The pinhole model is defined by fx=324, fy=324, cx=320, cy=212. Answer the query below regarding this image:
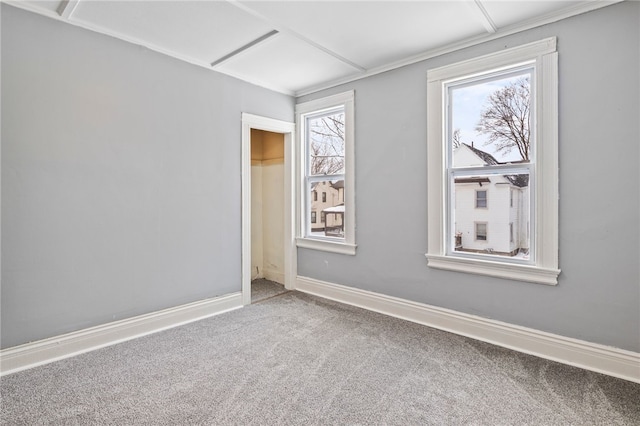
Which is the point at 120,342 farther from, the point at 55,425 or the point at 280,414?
the point at 280,414

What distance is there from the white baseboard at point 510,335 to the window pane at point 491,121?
52.9 inches

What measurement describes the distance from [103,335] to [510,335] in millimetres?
3261

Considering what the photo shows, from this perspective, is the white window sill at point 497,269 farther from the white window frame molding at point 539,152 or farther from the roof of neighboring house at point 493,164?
the roof of neighboring house at point 493,164

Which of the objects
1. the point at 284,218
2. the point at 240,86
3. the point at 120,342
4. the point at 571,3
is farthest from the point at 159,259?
the point at 571,3

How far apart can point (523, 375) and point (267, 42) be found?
3.16 metres

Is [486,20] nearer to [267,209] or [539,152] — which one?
[539,152]

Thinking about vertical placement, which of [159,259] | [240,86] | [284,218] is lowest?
[159,259]

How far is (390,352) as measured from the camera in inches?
98.4

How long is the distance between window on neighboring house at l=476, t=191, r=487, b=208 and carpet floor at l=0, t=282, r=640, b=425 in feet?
3.75

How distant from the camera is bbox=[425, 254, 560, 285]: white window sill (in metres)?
2.40

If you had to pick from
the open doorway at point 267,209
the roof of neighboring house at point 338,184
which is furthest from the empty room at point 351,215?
the open doorway at point 267,209

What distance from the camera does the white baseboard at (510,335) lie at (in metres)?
2.16

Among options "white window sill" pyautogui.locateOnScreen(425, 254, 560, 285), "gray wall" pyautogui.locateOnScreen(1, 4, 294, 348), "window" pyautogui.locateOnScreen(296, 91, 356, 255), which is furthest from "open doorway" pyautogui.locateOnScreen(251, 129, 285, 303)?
"white window sill" pyautogui.locateOnScreen(425, 254, 560, 285)

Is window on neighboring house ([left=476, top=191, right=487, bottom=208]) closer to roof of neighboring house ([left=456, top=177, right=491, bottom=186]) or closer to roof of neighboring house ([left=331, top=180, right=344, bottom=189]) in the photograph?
roof of neighboring house ([left=456, top=177, right=491, bottom=186])
